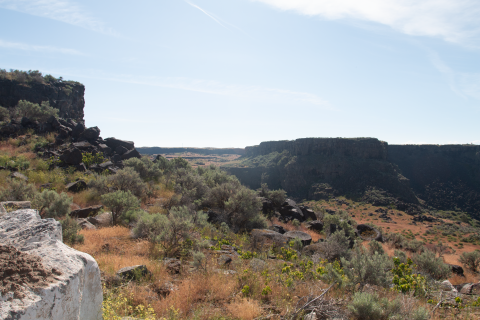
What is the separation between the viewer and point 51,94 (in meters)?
44.8

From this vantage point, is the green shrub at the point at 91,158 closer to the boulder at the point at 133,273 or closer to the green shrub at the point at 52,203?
the green shrub at the point at 52,203

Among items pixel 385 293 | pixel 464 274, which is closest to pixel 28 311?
pixel 385 293

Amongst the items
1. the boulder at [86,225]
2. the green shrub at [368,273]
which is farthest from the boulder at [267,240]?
the boulder at [86,225]

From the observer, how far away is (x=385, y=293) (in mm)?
4570

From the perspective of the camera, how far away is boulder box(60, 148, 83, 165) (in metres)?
17.0

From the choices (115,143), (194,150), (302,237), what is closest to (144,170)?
(115,143)

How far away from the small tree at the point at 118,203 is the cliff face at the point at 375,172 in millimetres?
52034

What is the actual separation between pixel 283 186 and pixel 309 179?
7698mm

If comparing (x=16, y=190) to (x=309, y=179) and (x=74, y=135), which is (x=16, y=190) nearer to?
(x=74, y=135)

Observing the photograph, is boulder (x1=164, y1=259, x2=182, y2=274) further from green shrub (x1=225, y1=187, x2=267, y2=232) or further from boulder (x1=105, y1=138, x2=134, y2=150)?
boulder (x1=105, y1=138, x2=134, y2=150)

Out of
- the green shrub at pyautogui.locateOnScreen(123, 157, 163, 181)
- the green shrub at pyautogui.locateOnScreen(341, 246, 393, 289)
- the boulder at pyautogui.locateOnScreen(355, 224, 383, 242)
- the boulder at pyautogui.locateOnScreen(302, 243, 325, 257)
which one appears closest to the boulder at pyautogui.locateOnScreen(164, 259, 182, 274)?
the green shrub at pyautogui.locateOnScreen(341, 246, 393, 289)

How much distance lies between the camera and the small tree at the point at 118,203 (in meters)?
9.45

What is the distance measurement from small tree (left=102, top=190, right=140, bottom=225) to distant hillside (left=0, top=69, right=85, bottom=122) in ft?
138

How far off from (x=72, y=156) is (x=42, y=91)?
38428mm
